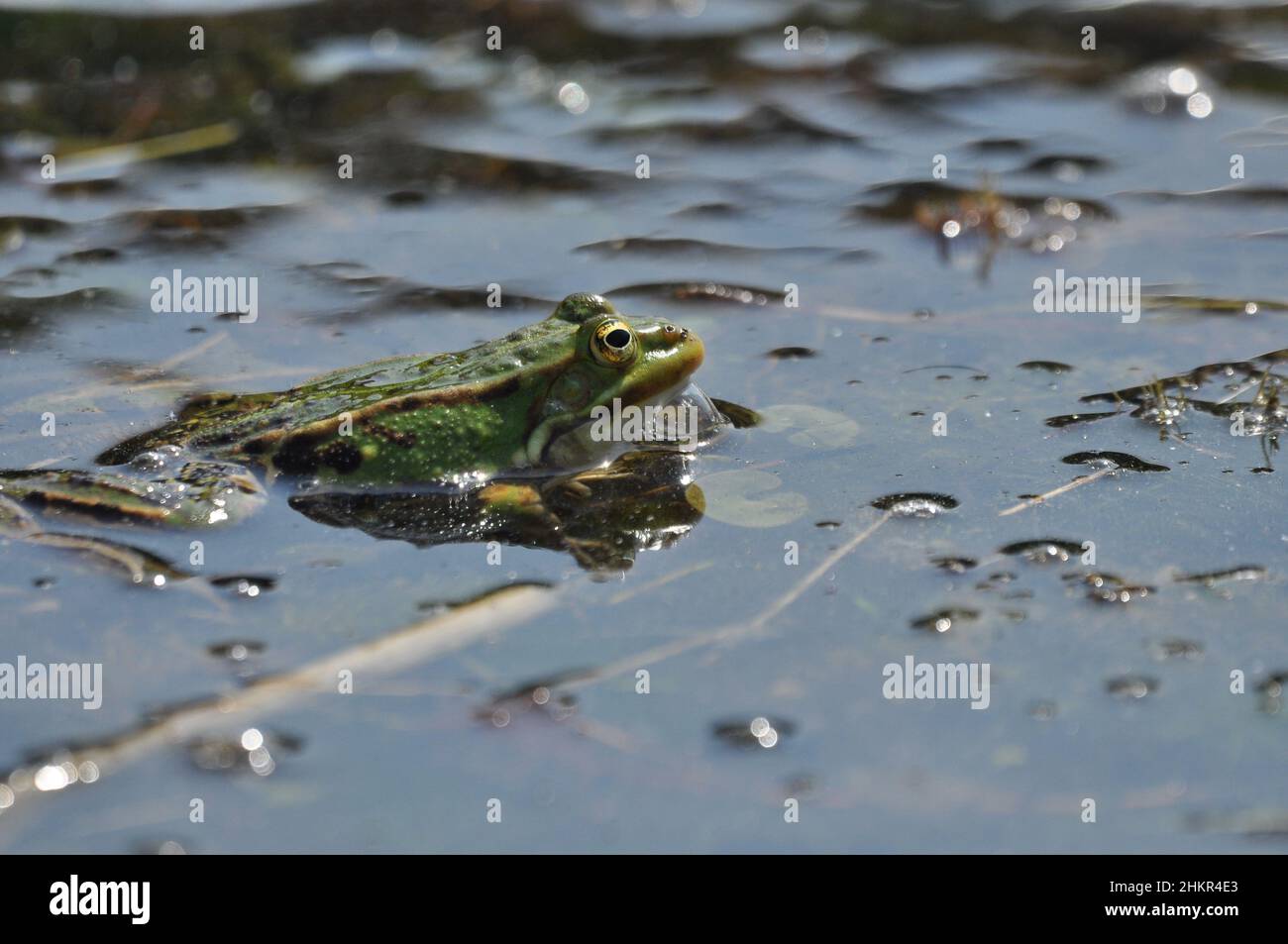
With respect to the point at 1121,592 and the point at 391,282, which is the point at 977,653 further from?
the point at 391,282

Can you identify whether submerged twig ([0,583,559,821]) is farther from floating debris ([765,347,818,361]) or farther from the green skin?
floating debris ([765,347,818,361])

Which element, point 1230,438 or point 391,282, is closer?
point 1230,438

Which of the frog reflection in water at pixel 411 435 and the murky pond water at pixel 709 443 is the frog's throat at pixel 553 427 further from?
the murky pond water at pixel 709 443

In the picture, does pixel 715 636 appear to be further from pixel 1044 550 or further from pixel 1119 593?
pixel 1119 593

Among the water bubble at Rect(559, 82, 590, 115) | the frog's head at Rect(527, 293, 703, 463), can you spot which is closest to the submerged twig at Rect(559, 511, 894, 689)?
the frog's head at Rect(527, 293, 703, 463)

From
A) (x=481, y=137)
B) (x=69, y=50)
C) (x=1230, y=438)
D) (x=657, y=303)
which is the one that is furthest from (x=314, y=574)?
(x=69, y=50)
